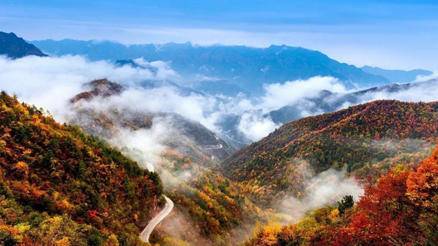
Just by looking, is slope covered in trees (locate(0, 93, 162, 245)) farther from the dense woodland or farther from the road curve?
the road curve

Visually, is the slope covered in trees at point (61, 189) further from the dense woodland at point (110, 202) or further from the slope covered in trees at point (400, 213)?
the slope covered in trees at point (400, 213)

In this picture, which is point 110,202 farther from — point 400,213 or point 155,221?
point 400,213

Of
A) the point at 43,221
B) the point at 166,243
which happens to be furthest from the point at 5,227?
the point at 166,243

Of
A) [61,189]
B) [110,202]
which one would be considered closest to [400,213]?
[61,189]

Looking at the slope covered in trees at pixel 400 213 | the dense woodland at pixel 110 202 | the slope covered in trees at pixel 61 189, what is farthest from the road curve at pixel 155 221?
the slope covered in trees at pixel 400 213

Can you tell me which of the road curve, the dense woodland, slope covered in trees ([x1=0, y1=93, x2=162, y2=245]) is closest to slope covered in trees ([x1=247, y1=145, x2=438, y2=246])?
the dense woodland

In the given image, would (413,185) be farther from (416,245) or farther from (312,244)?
(312,244)
